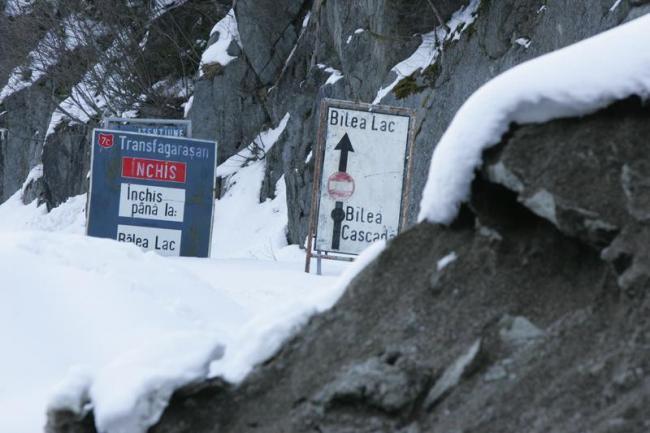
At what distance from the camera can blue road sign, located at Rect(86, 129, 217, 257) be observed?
9.71 meters

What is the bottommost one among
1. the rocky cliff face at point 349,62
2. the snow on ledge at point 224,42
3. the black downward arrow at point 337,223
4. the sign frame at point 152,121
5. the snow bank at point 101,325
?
the snow bank at point 101,325

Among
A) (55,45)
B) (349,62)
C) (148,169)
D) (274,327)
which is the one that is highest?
(55,45)

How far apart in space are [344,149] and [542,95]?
5929 mm

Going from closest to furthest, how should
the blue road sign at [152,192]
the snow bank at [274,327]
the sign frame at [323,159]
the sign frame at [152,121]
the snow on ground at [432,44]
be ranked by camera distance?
the snow bank at [274,327] → the sign frame at [323,159] → the blue road sign at [152,192] → the sign frame at [152,121] → the snow on ground at [432,44]

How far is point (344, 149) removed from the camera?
29.6ft

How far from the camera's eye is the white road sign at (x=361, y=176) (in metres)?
8.98

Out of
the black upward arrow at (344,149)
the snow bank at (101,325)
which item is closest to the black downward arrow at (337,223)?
the black upward arrow at (344,149)

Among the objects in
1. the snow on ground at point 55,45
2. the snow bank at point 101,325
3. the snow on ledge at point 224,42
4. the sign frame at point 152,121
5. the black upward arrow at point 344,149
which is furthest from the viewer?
the snow on ground at point 55,45

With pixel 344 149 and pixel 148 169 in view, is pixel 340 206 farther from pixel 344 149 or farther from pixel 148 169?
pixel 148 169

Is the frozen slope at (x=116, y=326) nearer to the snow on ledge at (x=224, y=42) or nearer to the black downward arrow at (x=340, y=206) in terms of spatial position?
the black downward arrow at (x=340, y=206)

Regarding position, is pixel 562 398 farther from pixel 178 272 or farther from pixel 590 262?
pixel 178 272

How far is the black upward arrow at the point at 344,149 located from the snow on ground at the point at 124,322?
1.03m

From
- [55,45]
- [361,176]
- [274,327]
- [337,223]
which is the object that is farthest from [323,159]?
[55,45]

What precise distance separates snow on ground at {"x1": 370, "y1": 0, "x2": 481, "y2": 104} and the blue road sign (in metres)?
4.67
